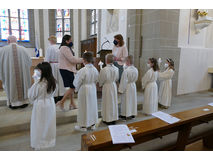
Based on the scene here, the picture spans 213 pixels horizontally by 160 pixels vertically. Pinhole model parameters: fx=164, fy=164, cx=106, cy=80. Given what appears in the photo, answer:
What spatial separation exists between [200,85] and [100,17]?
234 inches

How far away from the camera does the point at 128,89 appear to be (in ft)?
12.5

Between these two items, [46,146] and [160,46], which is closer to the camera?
[46,146]

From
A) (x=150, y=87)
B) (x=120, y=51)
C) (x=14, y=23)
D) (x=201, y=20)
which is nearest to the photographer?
(x=120, y=51)

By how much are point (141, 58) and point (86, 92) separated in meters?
3.73

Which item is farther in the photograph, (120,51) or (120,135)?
(120,51)

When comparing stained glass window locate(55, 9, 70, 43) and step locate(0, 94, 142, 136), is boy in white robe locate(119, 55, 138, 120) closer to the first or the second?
step locate(0, 94, 142, 136)

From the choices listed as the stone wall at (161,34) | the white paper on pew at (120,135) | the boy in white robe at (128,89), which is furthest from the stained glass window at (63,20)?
the white paper on pew at (120,135)

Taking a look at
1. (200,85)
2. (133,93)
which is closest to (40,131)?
(133,93)

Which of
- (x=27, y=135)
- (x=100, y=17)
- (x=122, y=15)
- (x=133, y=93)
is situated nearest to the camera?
(x=27, y=135)

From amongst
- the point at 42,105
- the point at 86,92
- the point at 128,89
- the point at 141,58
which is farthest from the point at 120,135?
the point at 141,58

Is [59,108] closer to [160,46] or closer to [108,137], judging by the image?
[108,137]

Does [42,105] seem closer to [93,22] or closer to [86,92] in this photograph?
[86,92]

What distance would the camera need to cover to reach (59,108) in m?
3.98

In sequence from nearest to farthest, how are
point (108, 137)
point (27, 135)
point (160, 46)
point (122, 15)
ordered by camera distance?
point (108, 137), point (27, 135), point (160, 46), point (122, 15)
